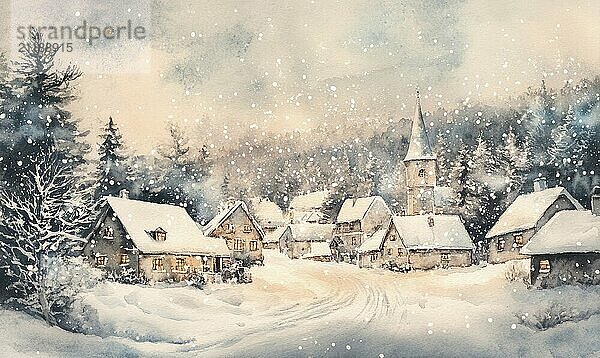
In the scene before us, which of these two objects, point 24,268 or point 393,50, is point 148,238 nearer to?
point 24,268

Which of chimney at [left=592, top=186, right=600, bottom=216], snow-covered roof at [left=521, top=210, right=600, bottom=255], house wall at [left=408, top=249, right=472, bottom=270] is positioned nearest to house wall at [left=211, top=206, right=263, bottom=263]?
house wall at [left=408, top=249, right=472, bottom=270]

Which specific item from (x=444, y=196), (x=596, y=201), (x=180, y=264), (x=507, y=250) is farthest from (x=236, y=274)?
(x=596, y=201)

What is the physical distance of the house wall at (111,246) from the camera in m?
5.85

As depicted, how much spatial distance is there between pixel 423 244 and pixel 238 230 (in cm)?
123

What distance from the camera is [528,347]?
589cm

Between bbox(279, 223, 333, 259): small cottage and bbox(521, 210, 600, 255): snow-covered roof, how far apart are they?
1.32 meters

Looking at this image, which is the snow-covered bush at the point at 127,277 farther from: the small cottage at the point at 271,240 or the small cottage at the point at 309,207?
the small cottage at the point at 309,207

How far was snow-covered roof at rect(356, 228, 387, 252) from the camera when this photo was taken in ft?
19.6

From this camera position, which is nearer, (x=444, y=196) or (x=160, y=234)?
(x=160, y=234)

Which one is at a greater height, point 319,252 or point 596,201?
point 596,201

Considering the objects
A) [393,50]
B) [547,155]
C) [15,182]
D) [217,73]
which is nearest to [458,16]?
[393,50]

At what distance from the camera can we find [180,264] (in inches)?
233

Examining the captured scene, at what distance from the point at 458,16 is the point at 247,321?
2485 millimetres

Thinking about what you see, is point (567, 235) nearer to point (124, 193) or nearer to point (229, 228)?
point (229, 228)
